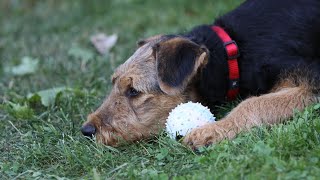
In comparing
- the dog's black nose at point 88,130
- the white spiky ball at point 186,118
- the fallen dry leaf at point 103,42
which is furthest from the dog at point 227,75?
the fallen dry leaf at point 103,42

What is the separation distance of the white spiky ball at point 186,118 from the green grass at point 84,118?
11 cm

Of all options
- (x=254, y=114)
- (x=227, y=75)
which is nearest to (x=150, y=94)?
(x=227, y=75)

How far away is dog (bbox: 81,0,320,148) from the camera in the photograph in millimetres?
4762

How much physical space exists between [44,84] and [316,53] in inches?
123

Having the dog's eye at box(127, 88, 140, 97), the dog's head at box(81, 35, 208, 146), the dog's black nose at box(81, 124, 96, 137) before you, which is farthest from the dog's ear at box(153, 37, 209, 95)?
the dog's black nose at box(81, 124, 96, 137)

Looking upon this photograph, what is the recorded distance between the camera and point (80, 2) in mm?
10547

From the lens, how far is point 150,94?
16.1 feet

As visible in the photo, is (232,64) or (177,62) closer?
(177,62)

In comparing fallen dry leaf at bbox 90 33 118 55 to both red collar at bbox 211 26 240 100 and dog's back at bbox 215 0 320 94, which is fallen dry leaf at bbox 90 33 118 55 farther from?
red collar at bbox 211 26 240 100

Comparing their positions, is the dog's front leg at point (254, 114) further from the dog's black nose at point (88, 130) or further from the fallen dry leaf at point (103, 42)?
the fallen dry leaf at point (103, 42)

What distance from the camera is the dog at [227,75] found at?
15.6 ft

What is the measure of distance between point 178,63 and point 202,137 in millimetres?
691

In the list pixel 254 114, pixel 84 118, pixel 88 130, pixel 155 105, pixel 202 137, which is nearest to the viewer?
pixel 202 137

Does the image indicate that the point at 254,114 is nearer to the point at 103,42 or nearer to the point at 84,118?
the point at 84,118
